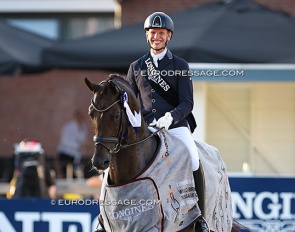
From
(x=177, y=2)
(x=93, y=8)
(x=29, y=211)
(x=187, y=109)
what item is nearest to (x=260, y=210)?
(x=29, y=211)

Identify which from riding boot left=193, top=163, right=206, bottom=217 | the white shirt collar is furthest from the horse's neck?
the white shirt collar

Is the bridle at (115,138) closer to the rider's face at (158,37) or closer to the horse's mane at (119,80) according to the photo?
the horse's mane at (119,80)

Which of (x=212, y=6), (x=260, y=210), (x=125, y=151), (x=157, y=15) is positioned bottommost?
(x=260, y=210)

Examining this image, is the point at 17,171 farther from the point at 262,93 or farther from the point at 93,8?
the point at 93,8

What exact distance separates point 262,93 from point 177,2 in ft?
11.1

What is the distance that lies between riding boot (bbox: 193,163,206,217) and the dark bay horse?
34 cm

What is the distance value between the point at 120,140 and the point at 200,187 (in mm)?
1202

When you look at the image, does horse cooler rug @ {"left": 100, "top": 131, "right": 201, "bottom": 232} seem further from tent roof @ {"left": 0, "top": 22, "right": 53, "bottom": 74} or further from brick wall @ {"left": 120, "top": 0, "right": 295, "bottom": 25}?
brick wall @ {"left": 120, "top": 0, "right": 295, "bottom": 25}

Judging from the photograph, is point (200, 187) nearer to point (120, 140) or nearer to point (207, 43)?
point (120, 140)

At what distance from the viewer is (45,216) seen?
33.1 ft

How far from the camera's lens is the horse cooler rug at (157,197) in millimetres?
7020

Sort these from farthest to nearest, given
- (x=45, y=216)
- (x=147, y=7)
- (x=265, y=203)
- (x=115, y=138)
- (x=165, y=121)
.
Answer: (x=147, y=7) → (x=265, y=203) → (x=45, y=216) → (x=165, y=121) → (x=115, y=138)

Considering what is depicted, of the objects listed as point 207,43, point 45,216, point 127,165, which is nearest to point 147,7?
point 207,43

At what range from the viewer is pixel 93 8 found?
21859mm
